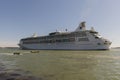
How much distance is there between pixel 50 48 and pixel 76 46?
19454 mm

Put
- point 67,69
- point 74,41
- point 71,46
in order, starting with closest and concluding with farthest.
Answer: point 67,69 < point 74,41 < point 71,46

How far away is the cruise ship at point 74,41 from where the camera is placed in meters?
75.1

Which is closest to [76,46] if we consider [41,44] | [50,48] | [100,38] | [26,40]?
[100,38]

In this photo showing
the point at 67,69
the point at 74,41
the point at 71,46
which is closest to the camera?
the point at 67,69

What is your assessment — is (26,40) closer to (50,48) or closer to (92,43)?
(50,48)

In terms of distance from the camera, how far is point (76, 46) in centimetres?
8012

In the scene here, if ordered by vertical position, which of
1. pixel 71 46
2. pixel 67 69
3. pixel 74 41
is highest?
pixel 74 41

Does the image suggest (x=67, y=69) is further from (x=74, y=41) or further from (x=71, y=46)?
(x=71, y=46)

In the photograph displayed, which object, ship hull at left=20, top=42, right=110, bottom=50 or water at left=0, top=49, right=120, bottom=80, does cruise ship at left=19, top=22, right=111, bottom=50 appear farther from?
water at left=0, top=49, right=120, bottom=80

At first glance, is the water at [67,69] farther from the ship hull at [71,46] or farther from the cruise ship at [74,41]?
the cruise ship at [74,41]

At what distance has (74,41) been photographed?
8119 centimetres

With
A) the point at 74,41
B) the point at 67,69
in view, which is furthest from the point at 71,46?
the point at 67,69

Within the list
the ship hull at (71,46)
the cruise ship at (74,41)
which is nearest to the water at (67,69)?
the ship hull at (71,46)

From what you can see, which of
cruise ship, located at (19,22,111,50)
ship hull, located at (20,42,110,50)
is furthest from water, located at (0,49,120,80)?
cruise ship, located at (19,22,111,50)
